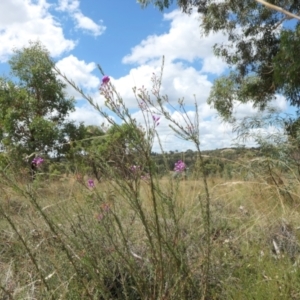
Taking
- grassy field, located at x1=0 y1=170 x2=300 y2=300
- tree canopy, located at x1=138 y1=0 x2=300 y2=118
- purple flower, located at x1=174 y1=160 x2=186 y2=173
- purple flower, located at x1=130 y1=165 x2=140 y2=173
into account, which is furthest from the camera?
tree canopy, located at x1=138 y1=0 x2=300 y2=118

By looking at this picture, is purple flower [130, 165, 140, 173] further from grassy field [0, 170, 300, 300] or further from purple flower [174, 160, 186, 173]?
purple flower [174, 160, 186, 173]

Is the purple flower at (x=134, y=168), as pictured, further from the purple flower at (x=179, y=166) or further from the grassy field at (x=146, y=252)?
the purple flower at (x=179, y=166)

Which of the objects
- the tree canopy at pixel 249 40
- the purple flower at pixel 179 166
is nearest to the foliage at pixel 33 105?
the tree canopy at pixel 249 40

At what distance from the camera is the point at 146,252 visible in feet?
8.13

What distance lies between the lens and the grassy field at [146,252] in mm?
1675

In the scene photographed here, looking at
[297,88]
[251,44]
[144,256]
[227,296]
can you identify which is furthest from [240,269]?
[251,44]

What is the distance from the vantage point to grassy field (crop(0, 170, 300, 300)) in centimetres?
167

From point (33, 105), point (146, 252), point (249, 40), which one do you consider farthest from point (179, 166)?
point (33, 105)

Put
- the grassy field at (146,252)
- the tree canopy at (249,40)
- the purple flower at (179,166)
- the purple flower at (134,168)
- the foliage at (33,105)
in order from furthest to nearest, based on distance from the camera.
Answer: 1. the foliage at (33,105)
2. the tree canopy at (249,40)
3. the purple flower at (179,166)
4. the grassy field at (146,252)
5. the purple flower at (134,168)

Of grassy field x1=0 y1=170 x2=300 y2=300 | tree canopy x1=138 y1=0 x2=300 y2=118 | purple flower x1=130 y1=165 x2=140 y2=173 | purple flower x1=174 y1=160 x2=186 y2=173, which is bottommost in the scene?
grassy field x1=0 y1=170 x2=300 y2=300

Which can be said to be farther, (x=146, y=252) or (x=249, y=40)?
(x=249, y=40)

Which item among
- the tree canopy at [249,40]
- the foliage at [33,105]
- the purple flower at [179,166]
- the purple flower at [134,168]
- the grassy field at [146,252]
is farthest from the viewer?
the foliage at [33,105]

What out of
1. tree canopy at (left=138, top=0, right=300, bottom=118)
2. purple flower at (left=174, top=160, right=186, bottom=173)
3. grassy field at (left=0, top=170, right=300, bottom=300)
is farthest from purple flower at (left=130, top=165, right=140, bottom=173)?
tree canopy at (left=138, top=0, right=300, bottom=118)

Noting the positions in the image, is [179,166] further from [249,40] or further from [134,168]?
[249,40]
